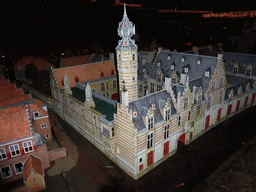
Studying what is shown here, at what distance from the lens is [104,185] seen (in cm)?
2491

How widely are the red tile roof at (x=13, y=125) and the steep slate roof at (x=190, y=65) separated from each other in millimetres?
29342

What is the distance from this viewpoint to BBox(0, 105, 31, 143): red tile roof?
24.4m

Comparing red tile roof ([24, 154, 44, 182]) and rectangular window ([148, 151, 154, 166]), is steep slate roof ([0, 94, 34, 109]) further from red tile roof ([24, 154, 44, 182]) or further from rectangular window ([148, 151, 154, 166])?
rectangular window ([148, 151, 154, 166])

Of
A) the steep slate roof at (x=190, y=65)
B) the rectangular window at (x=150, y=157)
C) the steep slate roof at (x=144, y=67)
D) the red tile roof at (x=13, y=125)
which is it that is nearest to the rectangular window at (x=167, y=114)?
the rectangular window at (x=150, y=157)

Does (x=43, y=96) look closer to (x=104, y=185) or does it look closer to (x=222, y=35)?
(x=104, y=185)

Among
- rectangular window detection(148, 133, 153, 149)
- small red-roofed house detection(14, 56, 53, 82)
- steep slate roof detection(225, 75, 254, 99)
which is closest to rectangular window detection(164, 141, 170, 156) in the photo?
rectangular window detection(148, 133, 153, 149)

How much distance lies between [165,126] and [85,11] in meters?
62.6

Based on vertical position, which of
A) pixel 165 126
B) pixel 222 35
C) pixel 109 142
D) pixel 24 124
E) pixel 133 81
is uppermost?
pixel 222 35

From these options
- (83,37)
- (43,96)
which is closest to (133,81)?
(43,96)

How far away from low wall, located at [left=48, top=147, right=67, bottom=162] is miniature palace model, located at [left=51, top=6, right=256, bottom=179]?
5.65 meters

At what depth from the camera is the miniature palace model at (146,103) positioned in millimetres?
25453

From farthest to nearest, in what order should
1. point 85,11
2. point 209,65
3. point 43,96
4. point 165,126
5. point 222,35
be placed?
point 222,35 < point 85,11 < point 43,96 < point 209,65 < point 165,126

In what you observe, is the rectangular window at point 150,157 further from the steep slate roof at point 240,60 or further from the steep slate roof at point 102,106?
the steep slate roof at point 240,60

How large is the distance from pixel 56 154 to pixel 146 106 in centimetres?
1707
